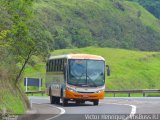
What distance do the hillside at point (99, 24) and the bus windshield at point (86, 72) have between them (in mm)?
91124

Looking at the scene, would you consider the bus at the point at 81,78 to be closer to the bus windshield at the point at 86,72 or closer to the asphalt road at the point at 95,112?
the bus windshield at the point at 86,72

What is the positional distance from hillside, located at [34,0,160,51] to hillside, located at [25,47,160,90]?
16883 mm

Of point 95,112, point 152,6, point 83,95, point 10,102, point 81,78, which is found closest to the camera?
point 10,102

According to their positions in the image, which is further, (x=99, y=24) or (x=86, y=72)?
(x=99, y=24)

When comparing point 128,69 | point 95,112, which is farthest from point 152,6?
point 95,112

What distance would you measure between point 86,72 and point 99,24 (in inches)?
4541

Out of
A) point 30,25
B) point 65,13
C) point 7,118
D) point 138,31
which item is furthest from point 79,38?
point 7,118

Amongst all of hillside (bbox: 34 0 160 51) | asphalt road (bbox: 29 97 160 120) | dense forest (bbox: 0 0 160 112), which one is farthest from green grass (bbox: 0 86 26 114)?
hillside (bbox: 34 0 160 51)

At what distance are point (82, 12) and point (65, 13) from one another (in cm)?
703

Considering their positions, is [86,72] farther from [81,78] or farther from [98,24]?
[98,24]

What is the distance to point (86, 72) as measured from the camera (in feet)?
121

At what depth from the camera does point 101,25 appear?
499 ft

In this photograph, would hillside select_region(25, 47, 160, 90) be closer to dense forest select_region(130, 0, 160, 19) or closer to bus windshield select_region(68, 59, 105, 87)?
bus windshield select_region(68, 59, 105, 87)

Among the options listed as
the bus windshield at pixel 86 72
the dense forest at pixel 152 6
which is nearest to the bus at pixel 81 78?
the bus windshield at pixel 86 72
